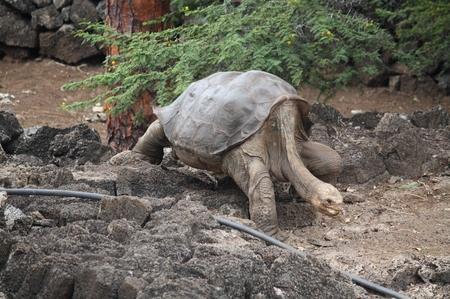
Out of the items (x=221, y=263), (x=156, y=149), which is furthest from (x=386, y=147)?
(x=221, y=263)

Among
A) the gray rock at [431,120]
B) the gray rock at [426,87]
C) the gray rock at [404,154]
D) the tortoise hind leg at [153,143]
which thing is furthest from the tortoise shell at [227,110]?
the gray rock at [426,87]

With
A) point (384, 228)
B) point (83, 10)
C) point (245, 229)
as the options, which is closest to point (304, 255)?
point (245, 229)

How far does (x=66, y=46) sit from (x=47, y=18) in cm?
60

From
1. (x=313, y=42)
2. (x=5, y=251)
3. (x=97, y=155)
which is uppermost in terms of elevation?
(x=313, y=42)

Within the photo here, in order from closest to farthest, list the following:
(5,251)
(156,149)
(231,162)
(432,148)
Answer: (5,251)
(231,162)
(156,149)
(432,148)

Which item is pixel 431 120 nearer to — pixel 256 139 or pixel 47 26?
pixel 256 139

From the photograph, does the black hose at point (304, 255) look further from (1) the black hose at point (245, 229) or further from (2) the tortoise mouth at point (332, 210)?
(2) the tortoise mouth at point (332, 210)

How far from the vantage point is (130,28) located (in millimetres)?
7395

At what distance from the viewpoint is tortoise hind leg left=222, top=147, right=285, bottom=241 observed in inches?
187

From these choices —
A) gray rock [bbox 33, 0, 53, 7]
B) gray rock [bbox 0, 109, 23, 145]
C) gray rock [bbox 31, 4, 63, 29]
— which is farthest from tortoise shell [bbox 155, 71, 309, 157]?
gray rock [bbox 33, 0, 53, 7]

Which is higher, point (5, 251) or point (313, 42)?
point (313, 42)

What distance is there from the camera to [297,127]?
16.9 feet

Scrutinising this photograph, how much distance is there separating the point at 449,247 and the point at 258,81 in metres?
1.83

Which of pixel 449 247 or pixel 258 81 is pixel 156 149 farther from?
pixel 449 247
